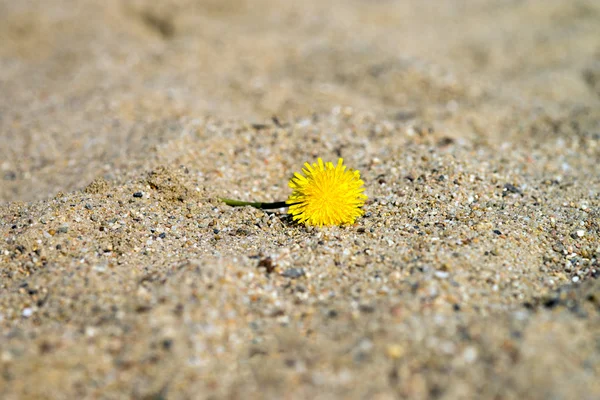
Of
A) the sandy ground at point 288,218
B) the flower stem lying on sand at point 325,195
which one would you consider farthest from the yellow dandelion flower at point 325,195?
the sandy ground at point 288,218

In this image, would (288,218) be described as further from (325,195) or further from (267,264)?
(267,264)

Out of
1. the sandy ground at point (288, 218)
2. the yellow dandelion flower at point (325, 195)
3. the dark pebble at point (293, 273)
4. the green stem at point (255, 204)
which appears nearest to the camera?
the sandy ground at point (288, 218)

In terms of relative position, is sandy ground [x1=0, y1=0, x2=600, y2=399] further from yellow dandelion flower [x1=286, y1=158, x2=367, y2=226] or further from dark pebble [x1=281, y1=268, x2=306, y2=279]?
yellow dandelion flower [x1=286, y1=158, x2=367, y2=226]

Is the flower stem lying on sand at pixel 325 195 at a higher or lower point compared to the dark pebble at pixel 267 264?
higher

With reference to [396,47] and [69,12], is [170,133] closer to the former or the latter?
[396,47]

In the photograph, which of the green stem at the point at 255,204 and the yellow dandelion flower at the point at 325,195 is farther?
the green stem at the point at 255,204

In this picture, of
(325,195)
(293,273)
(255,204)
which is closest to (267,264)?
(293,273)

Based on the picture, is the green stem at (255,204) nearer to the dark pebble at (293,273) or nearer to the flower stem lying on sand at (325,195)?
the flower stem lying on sand at (325,195)
